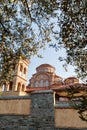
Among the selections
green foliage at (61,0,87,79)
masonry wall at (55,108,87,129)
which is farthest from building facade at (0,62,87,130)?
green foliage at (61,0,87,79)

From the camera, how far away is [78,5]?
7.89 meters

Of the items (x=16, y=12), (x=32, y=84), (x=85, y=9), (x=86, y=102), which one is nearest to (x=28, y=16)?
(x=16, y=12)

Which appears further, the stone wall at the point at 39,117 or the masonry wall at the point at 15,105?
the masonry wall at the point at 15,105

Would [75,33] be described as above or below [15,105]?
above

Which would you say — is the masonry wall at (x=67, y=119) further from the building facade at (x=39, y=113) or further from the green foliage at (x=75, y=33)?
the green foliage at (x=75, y=33)

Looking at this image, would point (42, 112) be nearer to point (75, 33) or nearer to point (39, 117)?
point (39, 117)

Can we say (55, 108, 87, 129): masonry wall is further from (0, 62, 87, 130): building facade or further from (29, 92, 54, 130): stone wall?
(29, 92, 54, 130): stone wall

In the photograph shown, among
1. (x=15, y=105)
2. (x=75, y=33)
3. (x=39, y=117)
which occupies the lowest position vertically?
(x=39, y=117)

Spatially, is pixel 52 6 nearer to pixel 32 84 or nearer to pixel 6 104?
pixel 6 104

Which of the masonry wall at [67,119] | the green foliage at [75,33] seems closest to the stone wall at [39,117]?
the masonry wall at [67,119]

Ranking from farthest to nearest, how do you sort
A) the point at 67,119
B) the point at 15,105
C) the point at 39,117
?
the point at 15,105, the point at 39,117, the point at 67,119

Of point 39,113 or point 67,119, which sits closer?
point 67,119

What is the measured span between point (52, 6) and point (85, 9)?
5.63 ft

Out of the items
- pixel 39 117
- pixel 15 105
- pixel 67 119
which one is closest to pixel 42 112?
pixel 39 117
